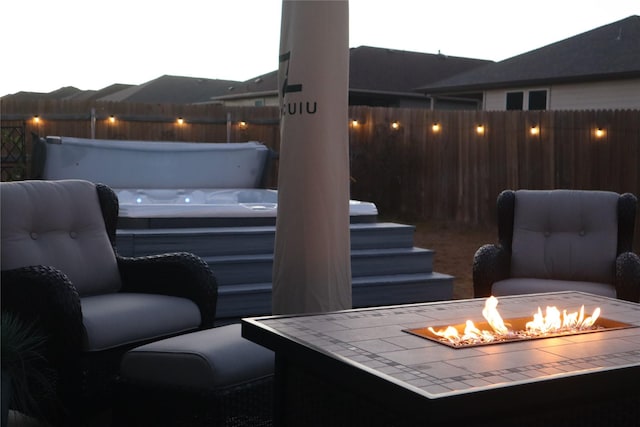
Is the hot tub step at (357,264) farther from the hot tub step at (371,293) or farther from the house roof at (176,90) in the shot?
the house roof at (176,90)

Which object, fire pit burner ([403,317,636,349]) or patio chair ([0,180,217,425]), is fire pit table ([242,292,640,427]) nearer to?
fire pit burner ([403,317,636,349])

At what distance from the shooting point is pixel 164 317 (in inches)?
136

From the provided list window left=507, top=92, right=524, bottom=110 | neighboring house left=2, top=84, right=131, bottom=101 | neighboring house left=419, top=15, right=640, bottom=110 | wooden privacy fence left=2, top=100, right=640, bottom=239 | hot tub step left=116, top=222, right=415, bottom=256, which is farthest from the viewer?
neighboring house left=2, top=84, right=131, bottom=101

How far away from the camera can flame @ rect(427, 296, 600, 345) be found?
2445mm

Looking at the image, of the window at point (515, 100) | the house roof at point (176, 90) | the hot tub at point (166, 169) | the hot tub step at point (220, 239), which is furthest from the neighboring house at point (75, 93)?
the hot tub step at point (220, 239)

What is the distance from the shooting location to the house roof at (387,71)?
68.6 feet

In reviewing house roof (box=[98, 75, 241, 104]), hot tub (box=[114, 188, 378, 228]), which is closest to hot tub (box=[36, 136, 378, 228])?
hot tub (box=[114, 188, 378, 228])

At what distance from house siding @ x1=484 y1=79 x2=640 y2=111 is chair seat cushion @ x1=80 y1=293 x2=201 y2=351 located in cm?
1283

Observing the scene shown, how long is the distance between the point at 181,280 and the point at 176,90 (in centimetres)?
2761

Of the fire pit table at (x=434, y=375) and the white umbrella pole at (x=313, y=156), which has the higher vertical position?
the white umbrella pole at (x=313, y=156)

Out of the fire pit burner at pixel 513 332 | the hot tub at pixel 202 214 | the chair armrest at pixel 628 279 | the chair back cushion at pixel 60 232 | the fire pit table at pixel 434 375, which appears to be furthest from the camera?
the hot tub at pixel 202 214

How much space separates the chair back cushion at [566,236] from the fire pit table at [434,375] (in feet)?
6.80

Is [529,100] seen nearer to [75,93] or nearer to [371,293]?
[371,293]

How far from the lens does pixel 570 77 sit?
15.5m
